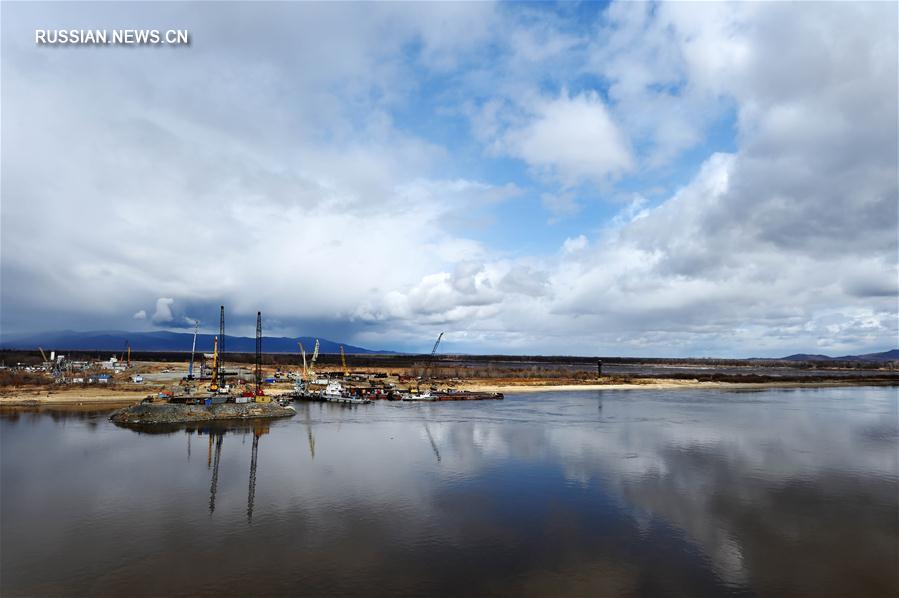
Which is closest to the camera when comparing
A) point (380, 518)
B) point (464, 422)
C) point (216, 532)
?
point (216, 532)

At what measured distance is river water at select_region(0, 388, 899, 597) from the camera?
21547mm

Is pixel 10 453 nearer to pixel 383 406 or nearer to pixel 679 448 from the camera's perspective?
pixel 383 406

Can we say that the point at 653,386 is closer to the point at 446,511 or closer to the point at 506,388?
the point at 506,388

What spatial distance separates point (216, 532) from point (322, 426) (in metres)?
36.3

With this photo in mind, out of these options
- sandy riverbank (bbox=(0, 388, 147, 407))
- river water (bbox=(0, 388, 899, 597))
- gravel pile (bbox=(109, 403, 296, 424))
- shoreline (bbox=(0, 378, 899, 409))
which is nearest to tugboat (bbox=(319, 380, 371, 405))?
shoreline (bbox=(0, 378, 899, 409))

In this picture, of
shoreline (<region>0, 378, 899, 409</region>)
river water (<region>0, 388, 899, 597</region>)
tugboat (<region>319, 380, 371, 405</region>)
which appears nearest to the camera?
river water (<region>0, 388, 899, 597</region>)

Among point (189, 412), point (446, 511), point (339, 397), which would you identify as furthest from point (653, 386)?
point (446, 511)

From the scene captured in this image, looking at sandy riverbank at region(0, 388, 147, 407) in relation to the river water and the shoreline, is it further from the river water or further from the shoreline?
the river water

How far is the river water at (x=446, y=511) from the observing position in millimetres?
21547

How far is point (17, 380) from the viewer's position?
9250cm

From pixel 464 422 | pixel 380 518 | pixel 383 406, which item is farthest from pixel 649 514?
pixel 383 406

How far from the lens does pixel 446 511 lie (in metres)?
30.2

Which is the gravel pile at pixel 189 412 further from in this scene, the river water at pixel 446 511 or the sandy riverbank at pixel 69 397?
the sandy riverbank at pixel 69 397

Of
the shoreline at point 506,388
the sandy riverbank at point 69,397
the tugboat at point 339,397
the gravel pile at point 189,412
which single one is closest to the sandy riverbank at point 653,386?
the shoreline at point 506,388
